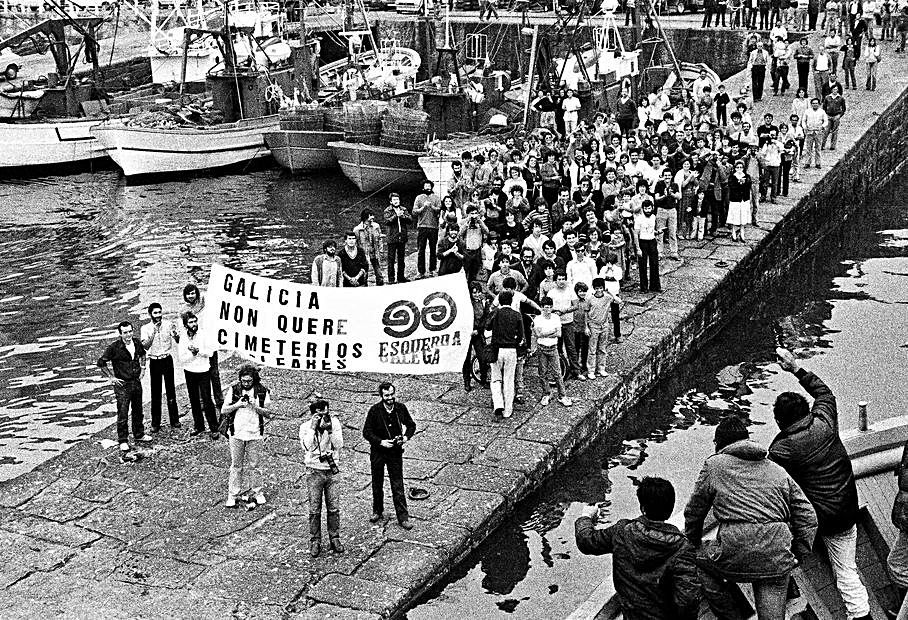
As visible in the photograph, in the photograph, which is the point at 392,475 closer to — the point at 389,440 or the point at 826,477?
Result: the point at 389,440

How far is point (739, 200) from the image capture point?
18.8m

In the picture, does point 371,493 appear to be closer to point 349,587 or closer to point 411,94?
point 349,587

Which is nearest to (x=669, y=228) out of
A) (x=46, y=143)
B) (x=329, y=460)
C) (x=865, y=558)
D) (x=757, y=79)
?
(x=329, y=460)

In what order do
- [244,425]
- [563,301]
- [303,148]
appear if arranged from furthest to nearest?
[303,148], [563,301], [244,425]

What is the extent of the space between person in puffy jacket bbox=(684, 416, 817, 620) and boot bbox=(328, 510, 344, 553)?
3856 mm

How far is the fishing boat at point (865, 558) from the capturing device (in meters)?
7.71

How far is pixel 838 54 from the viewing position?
1214 inches

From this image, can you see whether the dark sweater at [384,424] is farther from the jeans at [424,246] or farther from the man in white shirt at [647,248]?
the jeans at [424,246]

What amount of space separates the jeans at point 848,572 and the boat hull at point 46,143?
3122 cm

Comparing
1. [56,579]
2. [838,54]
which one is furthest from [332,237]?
[56,579]

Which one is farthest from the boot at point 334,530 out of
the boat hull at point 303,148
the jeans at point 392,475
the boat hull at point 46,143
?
the boat hull at point 46,143

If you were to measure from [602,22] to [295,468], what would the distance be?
101ft

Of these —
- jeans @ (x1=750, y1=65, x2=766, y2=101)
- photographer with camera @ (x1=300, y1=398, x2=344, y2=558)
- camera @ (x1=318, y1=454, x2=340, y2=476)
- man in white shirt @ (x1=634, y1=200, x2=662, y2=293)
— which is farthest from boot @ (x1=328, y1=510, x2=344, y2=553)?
jeans @ (x1=750, y1=65, x2=766, y2=101)

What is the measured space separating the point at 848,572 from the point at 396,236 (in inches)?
454
